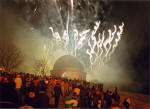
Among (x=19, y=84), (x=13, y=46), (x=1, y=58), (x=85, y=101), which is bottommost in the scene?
(x=85, y=101)

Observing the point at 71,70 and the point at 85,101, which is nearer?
the point at 85,101

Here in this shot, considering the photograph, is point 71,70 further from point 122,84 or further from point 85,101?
point 85,101

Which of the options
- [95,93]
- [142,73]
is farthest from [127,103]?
[142,73]

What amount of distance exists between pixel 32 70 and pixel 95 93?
64.7m

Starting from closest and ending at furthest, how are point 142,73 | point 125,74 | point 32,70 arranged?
point 142,73
point 125,74
point 32,70

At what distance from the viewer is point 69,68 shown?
51281 mm

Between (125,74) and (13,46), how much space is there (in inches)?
1426

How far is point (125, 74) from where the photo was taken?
59656 mm

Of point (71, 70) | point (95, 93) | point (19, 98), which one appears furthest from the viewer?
point (71, 70)

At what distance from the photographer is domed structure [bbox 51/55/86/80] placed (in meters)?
51.2

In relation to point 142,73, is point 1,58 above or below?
above

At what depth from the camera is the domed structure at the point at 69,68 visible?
5116 centimetres

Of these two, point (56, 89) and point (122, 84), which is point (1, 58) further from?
point (56, 89)

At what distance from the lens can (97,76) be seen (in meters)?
62.6
